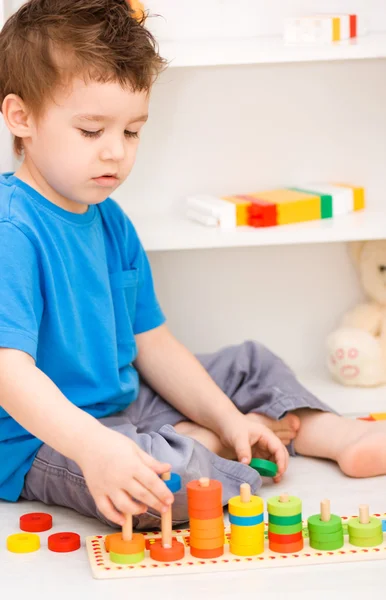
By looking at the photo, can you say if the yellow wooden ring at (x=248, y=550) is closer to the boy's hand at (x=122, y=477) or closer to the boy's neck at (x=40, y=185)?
the boy's hand at (x=122, y=477)

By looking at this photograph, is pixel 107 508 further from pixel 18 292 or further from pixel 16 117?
pixel 16 117

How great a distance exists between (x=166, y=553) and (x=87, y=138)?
471 mm

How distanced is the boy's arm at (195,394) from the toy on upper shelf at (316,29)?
0.52 meters

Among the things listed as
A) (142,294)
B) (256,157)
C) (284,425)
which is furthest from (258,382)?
(256,157)

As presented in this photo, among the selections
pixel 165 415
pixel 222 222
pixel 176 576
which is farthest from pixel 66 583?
pixel 222 222

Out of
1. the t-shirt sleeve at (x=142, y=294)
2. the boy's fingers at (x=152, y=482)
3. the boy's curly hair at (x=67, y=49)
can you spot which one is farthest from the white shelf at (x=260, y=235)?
the boy's fingers at (x=152, y=482)

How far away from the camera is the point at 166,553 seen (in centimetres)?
104

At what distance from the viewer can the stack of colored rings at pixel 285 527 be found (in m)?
1.04

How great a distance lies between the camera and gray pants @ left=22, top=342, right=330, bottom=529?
1146 millimetres

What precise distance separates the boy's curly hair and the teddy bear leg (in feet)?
2.24

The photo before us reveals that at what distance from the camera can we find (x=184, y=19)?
5.63ft

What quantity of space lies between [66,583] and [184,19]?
104cm

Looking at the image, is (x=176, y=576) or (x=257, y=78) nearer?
(x=176, y=576)

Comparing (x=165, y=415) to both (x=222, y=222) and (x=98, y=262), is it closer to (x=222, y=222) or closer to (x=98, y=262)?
(x=98, y=262)
